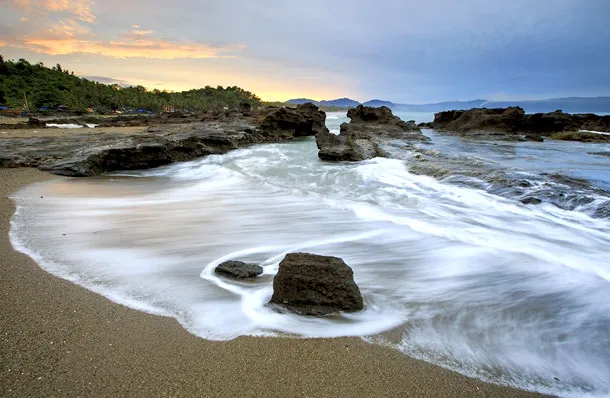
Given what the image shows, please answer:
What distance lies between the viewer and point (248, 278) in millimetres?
3549

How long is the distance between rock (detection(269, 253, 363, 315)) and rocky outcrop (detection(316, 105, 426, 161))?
1086 centimetres

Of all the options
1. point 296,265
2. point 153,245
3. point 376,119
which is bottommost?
point 153,245

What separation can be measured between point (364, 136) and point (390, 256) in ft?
54.2

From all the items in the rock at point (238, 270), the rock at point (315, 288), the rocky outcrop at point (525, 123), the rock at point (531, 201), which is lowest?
the rock at point (238, 270)

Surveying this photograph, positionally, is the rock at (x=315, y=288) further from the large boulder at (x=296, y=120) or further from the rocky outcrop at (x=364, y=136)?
the large boulder at (x=296, y=120)

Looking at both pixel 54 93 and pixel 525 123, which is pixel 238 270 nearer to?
pixel 525 123

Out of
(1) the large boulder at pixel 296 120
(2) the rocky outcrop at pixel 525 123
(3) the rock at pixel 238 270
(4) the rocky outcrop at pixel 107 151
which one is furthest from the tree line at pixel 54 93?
(3) the rock at pixel 238 270

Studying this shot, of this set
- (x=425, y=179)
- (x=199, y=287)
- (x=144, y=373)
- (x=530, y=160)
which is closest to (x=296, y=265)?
(x=199, y=287)

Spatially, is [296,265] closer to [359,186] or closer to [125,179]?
[359,186]

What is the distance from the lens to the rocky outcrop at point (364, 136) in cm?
1373

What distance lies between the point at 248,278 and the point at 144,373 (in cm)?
152

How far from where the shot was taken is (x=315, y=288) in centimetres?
294

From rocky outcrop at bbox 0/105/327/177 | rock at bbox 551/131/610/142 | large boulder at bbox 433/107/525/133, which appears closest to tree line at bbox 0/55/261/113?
rocky outcrop at bbox 0/105/327/177

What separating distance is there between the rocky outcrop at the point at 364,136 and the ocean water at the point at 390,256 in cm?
487
